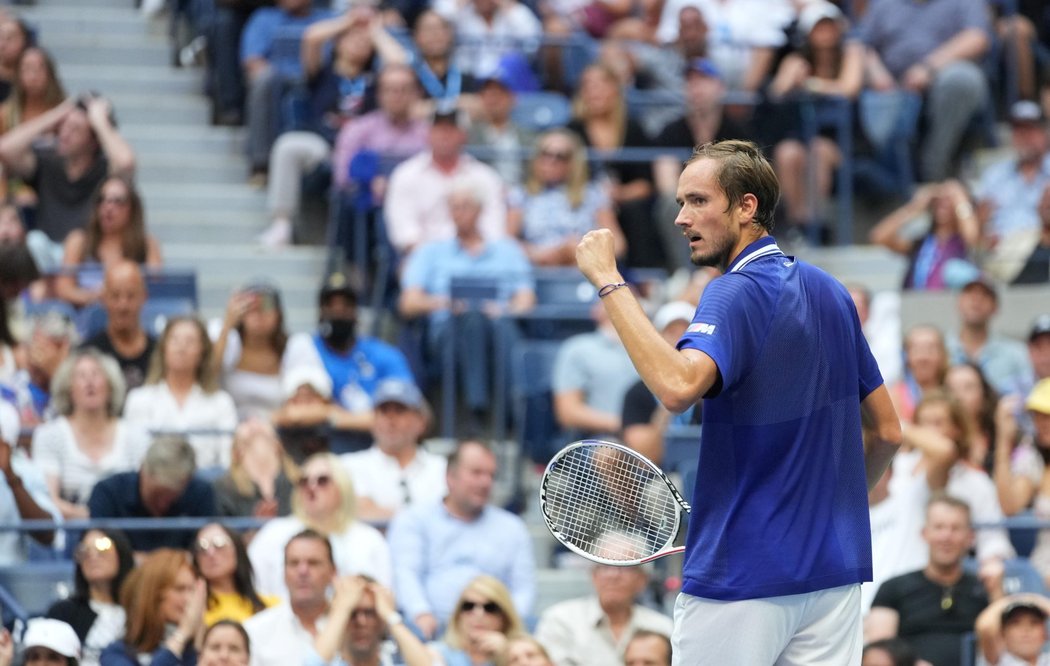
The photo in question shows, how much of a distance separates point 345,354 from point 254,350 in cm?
48

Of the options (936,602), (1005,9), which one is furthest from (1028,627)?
(1005,9)

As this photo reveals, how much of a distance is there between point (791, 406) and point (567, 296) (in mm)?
6730

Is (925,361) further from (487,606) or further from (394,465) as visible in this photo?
(487,606)

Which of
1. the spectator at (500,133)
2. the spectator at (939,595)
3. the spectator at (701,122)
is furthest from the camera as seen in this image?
the spectator at (701,122)

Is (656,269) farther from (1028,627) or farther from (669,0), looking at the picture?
(1028,627)

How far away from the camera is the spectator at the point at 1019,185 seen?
12344mm

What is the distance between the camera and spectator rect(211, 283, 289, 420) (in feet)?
33.9

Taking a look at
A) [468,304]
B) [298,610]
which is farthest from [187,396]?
[298,610]

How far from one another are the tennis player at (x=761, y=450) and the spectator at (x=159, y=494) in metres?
4.41

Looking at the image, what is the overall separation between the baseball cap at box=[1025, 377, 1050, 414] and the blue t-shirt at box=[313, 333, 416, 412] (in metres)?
3.21

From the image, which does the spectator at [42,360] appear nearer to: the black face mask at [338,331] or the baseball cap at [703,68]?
the black face mask at [338,331]

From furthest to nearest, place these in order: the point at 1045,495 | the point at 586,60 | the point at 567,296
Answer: the point at 586,60 < the point at 567,296 < the point at 1045,495

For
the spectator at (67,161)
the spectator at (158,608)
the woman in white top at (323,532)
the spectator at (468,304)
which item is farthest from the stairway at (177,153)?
the spectator at (158,608)

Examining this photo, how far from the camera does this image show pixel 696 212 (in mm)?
4828
